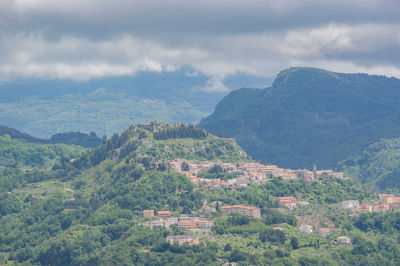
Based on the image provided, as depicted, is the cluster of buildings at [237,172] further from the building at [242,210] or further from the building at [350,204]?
the building at [350,204]

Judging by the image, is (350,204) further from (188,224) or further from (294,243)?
(188,224)

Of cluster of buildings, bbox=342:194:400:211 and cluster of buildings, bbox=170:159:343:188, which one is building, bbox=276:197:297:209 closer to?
cluster of buildings, bbox=342:194:400:211

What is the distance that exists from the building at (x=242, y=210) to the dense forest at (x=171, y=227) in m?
1.19

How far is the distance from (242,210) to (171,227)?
14.3 m

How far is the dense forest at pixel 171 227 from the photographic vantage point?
145 meters

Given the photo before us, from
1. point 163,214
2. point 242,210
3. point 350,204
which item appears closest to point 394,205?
point 350,204

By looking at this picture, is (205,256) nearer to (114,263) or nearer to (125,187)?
(114,263)

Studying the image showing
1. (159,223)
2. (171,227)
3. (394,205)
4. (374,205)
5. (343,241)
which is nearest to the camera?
(343,241)

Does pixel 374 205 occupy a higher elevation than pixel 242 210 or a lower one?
higher

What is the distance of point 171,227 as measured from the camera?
156625mm

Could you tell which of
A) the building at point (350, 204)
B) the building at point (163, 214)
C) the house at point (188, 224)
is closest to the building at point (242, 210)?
the house at point (188, 224)

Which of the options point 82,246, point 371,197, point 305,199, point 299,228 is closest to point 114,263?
point 82,246

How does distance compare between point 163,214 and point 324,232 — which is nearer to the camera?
point 324,232

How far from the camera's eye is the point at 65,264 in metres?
152
